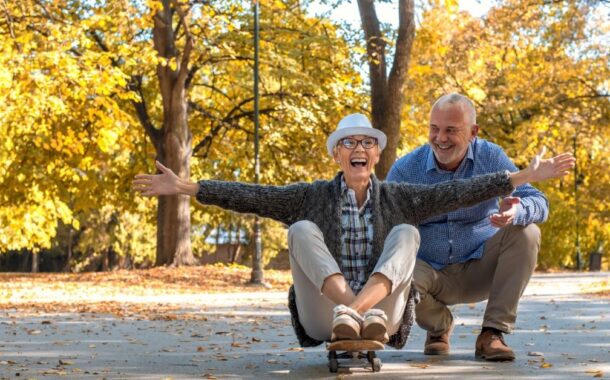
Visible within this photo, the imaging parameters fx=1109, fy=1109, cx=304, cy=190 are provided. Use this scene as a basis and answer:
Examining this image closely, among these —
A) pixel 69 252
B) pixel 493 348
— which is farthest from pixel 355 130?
pixel 69 252

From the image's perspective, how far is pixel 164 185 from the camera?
6.77 m

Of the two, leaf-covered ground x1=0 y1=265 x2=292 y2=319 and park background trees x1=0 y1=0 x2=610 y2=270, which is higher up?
park background trees x1=0 y1=0 x2=610 y2=270

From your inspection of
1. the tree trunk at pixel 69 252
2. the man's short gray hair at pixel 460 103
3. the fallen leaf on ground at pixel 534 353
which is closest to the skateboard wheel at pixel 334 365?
the man's short gray hair at pixel 460 103

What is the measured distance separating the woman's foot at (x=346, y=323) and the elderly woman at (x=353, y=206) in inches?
15.8

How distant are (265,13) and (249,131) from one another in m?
4.90

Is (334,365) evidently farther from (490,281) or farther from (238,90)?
(238,90)

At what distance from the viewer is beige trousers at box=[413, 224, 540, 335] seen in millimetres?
7176

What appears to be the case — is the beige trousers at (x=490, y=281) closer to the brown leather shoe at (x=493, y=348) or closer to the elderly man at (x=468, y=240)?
the elderly man at (x=468, y=240)

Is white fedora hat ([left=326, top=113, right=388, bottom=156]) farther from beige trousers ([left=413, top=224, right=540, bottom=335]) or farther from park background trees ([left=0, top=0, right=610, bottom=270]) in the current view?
park background trees ([left=0, top=0, right=610, bottom=270])

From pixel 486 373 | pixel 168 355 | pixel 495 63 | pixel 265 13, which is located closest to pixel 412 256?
pixel 486 373

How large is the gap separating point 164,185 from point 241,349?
8.97ft

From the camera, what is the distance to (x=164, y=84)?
2964 centimetres

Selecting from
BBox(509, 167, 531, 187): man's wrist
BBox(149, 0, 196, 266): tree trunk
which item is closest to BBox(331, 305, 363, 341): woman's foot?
BBox(509, 167, 531, 187): man's wrist

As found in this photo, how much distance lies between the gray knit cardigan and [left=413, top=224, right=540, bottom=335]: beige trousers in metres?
0.59
